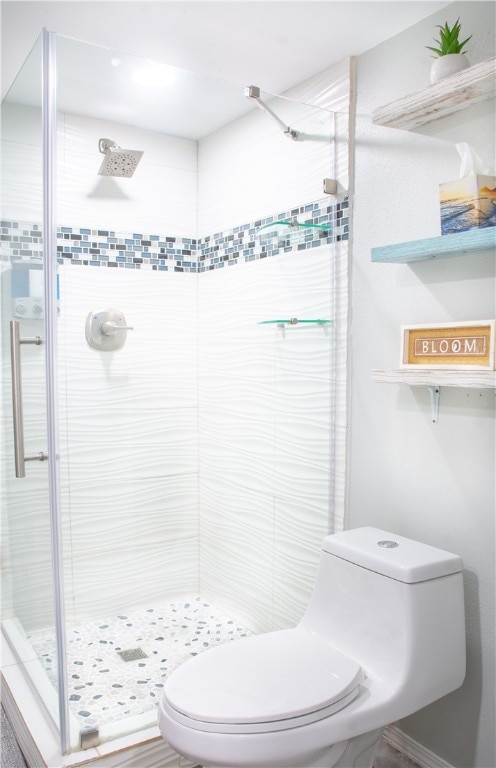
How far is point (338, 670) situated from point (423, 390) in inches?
32.6

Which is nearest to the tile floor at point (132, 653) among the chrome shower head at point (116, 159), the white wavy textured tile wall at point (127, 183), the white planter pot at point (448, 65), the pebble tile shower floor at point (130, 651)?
the pebble tile shower floor at point (130, 651)

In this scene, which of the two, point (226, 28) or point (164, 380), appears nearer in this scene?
point (226, 28)

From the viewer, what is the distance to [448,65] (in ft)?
5.18

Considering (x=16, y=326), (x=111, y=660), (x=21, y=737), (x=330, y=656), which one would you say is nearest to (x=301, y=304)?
(x=16, y=326)

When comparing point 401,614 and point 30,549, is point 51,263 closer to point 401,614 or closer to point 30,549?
point 30,549

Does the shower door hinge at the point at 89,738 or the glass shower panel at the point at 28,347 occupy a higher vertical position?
the glass shower panel at the point at 28,347

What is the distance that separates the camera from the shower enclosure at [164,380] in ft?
6.05

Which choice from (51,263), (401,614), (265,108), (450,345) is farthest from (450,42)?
(401,614)

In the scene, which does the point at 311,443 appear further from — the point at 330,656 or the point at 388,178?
the point at 388,178

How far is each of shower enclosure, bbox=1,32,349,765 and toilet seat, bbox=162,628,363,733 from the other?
0.46 meters

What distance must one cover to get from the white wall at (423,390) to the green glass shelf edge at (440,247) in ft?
0.25

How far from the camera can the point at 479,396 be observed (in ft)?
5.33

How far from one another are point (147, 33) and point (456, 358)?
1.40m

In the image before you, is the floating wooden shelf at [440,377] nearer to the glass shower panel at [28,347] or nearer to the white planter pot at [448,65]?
the white planter pot at [448,65]
